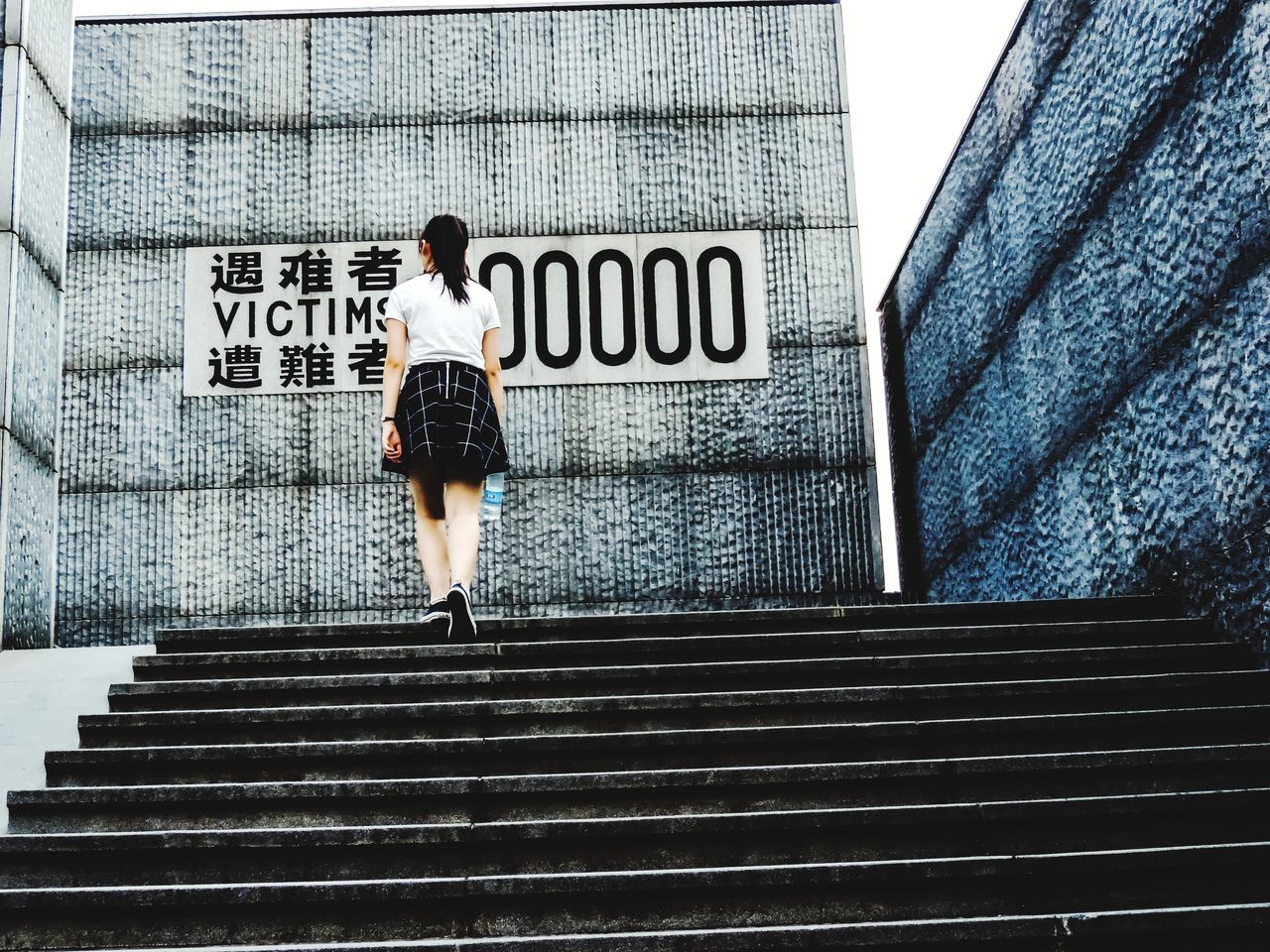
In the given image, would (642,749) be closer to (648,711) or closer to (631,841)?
(648,711)

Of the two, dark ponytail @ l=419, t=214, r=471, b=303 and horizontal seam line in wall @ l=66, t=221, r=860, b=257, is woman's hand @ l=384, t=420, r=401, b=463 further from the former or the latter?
horizontal seam line in wall @ l=66, t=221, r=860, b=257

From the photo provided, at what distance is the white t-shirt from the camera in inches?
213

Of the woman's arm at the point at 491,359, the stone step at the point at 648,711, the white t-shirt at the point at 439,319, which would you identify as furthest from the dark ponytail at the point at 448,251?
the stone step at the point at 648,711

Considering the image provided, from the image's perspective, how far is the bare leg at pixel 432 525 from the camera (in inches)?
214

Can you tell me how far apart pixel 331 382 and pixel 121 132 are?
231 centimetres

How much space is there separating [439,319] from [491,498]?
72cm

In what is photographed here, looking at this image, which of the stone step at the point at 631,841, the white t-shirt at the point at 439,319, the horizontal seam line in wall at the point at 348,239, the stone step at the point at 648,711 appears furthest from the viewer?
the horizontal seam line in wall at the point at 348,239

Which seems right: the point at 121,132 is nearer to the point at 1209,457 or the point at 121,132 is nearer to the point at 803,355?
the point at 803,355

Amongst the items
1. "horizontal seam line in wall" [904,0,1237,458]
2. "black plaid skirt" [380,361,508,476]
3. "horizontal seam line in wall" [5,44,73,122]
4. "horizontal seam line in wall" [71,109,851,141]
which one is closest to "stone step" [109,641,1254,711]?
"black plaid skirt" [380,361,508,476]

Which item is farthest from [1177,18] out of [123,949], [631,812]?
[123,949]

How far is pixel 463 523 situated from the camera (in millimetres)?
5359

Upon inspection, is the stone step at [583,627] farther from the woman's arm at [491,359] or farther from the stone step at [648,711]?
the woman's arm at [491,359]

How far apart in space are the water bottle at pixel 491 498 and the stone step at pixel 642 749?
1218 mm

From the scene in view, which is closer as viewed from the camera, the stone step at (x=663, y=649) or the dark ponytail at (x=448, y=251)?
the stone step at (x=663, y=649)
